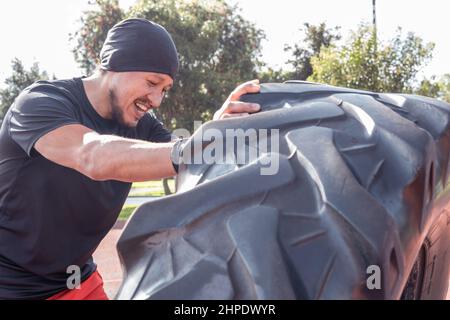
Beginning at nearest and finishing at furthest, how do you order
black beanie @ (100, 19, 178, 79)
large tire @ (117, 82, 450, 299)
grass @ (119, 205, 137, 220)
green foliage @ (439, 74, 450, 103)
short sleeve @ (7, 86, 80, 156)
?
large tire @ (117, 82, 450, 299), short sleeve @ (7, 86, 80, 156), black beanie @ (100, 19, 178, 79), grass @ (119, 205, 137, 220), green foliage @ (439, 74, 450, 103)


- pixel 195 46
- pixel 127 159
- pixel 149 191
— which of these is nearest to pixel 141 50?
pixel 127 159

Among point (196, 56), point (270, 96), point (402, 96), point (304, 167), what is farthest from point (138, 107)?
point (196, 56)

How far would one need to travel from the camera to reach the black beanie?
2.38 metres

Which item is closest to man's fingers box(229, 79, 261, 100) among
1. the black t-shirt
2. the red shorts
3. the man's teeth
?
the black t-shirt

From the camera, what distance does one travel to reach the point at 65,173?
91.0 inches

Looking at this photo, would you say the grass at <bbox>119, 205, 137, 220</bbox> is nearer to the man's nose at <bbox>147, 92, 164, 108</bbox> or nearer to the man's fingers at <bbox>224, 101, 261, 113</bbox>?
the man's nose at <bbox>147, 92, 164, 108</bbox>

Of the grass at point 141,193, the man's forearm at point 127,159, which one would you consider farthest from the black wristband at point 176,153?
the grass at point 141,193

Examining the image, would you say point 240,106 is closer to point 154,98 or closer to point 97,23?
point 154,98

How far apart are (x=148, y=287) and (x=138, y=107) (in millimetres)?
1633

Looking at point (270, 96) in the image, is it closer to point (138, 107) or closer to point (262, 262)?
point (262, 262)

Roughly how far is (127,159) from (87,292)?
125 centimetres

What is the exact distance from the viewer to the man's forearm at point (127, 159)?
1557mm

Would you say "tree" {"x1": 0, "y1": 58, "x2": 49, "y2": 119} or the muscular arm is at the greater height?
the muscular arm

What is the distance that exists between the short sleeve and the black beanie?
343 mm
